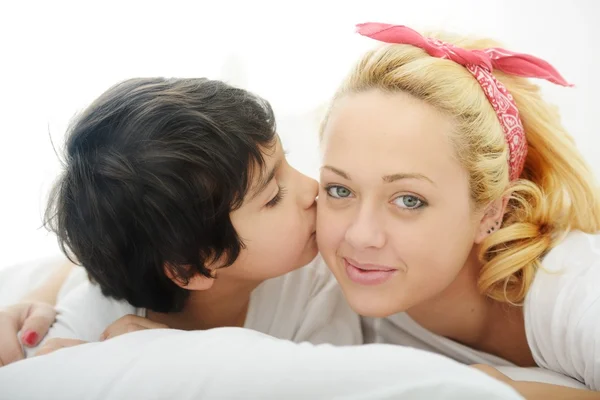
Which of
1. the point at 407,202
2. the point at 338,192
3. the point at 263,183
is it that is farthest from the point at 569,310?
the point at 263,183

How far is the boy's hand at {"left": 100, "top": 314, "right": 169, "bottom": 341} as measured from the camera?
1231 millimetres

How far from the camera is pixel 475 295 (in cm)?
143

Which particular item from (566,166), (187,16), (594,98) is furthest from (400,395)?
(187,16)

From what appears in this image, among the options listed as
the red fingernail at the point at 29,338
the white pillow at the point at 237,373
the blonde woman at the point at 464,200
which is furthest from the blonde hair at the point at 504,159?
the red fingernail at the point at 29,338

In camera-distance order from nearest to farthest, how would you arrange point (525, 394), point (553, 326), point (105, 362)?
point (105, 362) → point (525, 394) → point (553, 326)

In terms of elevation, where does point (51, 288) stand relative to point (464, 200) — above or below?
below

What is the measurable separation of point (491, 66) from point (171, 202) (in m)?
0.70

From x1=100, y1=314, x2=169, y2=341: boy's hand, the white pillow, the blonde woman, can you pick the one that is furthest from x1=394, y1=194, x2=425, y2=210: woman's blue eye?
x1=100, y1=314, x2=169, y2=341: boy's hand

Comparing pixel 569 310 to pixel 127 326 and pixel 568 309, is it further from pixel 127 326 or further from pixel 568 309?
pixel 127 326

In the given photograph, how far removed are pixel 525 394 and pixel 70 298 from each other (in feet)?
3.10

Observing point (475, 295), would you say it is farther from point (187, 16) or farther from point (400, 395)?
point (187, 16)

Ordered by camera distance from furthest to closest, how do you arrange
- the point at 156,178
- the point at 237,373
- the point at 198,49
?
the point at 198,49 → the point at 156,178 → the point at 237,373

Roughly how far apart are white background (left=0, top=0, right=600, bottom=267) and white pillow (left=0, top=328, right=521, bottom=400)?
1.05 meters

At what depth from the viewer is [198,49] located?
203 centimetres
